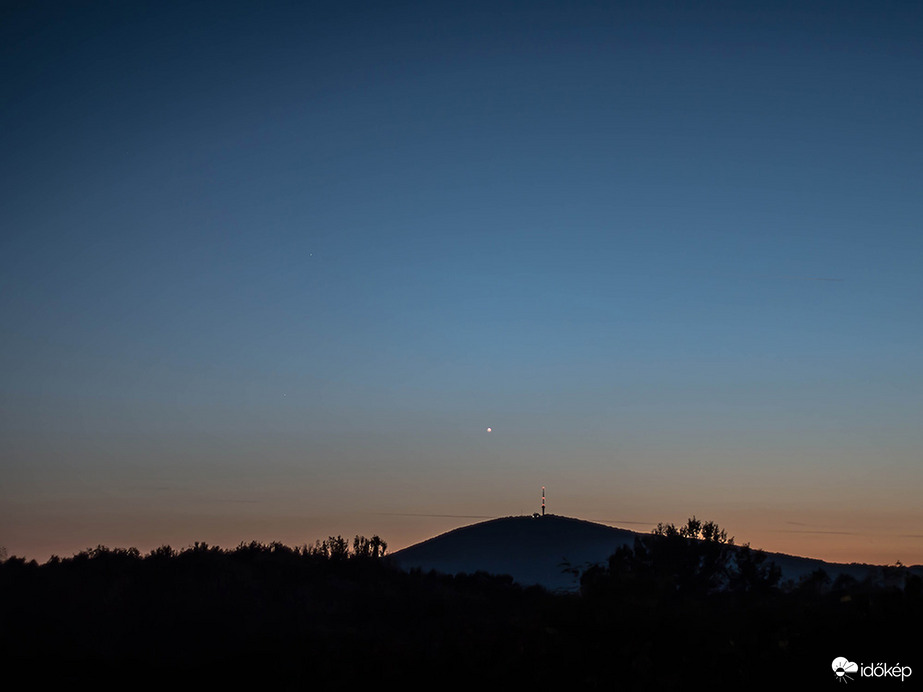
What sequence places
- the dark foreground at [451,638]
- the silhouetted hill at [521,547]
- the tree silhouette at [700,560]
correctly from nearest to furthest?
the dark foreground at [451,638], the tree silhouette at [700,560], the silhouetted hill at [521,547]

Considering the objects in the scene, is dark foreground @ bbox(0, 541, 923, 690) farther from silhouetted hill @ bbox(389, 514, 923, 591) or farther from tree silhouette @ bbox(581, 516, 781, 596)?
silhouetted hill @ bbox(389, 514, 923, 591)

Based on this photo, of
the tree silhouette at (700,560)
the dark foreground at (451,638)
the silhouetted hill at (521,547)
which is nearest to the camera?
the dark foreground at (451,638)

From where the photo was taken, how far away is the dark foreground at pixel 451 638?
11.7 metres

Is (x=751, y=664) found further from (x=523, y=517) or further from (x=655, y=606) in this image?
(x=523, y=517)

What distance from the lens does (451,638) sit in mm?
Result: 15156

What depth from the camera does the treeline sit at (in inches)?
466

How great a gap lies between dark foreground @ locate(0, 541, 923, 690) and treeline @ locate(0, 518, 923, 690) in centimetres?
4

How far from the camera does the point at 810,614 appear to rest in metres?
12.9

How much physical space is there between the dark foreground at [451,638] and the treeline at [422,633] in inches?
1.4

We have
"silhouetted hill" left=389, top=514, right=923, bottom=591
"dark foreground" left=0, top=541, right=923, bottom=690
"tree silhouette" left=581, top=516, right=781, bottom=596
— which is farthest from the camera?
"silhouetted hill" left=389, top=514, right=923, bottom=591

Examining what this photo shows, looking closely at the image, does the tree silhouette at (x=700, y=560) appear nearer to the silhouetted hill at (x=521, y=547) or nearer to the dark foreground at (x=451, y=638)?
the dark foreground at (x=451, y=638)

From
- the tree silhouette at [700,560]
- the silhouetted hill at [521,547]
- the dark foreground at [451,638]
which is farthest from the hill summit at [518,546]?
the dark foreground at [451,638]

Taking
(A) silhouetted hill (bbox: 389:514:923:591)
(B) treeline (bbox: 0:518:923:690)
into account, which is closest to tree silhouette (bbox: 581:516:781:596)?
(B) treeline (bbox: 0:518:923:690)

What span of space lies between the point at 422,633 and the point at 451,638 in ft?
15.2
